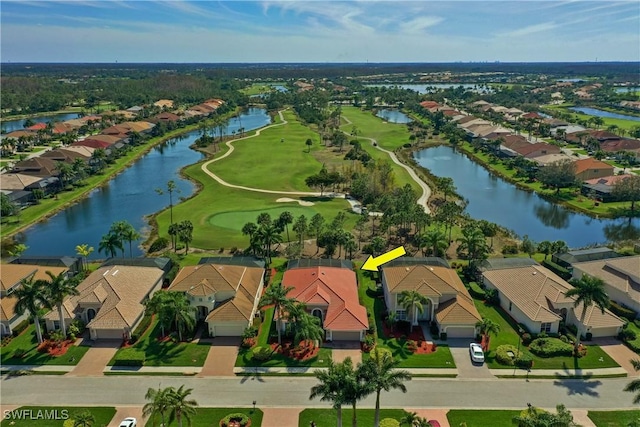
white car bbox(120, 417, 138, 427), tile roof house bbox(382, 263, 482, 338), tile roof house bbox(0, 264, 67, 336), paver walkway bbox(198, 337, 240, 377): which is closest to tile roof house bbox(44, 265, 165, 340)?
tile roof house bbox(0, 264, 67, 336)

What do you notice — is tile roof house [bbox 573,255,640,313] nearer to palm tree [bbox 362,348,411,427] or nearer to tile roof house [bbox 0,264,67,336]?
palm tree [bbox 362,348,411,427]

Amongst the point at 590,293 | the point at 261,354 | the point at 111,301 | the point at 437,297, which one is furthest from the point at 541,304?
the point at 111,301

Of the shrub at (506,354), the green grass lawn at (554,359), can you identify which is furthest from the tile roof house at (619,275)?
the shrub at (506,354)

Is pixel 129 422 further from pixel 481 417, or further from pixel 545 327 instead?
pixel 545 327

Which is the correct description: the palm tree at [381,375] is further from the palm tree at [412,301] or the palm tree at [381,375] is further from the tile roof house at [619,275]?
the tile roof house at [619,275]

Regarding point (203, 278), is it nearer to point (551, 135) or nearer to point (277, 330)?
point (277, 330)

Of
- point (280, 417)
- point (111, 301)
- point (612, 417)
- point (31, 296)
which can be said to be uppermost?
point (31, 296)

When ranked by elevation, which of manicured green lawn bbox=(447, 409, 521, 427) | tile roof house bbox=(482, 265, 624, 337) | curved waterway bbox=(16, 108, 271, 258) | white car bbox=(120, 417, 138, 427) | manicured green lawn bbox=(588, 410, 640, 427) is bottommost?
curved waterway bbox=(16, 108, 271, 258)
